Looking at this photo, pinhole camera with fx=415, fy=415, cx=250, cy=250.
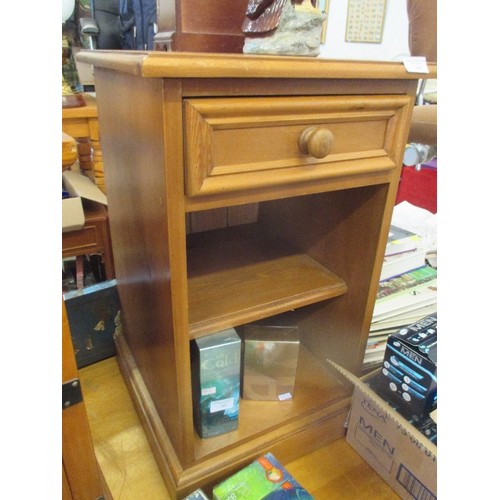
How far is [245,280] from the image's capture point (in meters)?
0.80

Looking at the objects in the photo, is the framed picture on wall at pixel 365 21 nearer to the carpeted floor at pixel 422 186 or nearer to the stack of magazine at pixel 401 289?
the carpeted floor at pixel 422 186

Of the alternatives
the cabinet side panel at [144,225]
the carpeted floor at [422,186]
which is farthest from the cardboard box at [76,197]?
the carpeted floor at [422,186]

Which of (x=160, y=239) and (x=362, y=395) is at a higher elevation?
(x=160, y=239)

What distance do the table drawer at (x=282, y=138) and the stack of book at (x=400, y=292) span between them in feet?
1.43

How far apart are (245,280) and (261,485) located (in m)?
0.35

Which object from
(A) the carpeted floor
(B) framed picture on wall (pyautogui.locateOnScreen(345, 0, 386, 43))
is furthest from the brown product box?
(B) framed picture on wall (pyautogui.locateOnScreen(345, 0, 386, 43))

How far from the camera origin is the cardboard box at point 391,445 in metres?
0.70

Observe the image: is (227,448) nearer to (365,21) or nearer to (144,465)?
(144,465)

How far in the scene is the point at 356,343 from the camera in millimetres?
844

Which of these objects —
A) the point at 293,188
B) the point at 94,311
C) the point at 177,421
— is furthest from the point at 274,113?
the point at 94,311

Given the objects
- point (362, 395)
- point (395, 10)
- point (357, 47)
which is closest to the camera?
point (362, 395)

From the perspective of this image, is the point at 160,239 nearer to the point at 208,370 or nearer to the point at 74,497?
the point at 208,370

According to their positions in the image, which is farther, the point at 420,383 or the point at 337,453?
the point at 337,453

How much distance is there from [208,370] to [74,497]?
253mm
